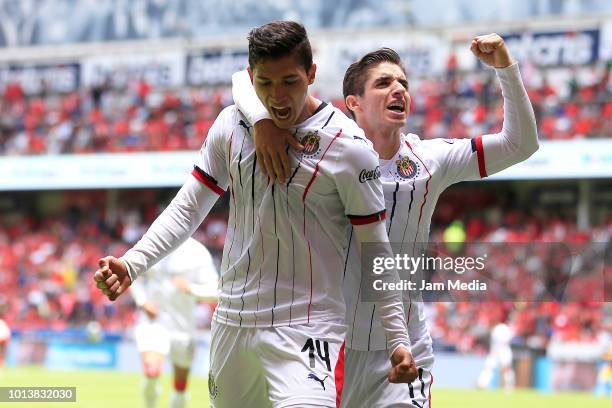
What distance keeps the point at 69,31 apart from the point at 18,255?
23.7 feet

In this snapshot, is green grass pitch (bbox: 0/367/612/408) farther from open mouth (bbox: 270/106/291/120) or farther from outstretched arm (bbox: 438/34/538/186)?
open mouth (bbox: 270/106/291/120)

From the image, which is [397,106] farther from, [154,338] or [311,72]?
[154,338]

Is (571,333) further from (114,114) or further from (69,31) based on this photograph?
(69,31)

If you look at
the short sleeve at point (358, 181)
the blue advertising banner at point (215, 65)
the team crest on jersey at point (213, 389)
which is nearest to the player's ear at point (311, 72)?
the short sleeve at point (358, 181)

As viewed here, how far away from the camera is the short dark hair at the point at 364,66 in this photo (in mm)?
4512

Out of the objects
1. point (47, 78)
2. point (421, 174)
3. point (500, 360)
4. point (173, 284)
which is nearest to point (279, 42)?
point (421, 174)

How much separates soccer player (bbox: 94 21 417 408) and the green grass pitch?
714 centimetres

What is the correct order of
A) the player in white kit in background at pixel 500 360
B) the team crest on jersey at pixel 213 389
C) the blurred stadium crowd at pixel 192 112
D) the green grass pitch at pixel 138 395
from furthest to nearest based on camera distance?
the blurred stadium crowd at pixel 192 112
the player in white kit in background at pixel 500 360
the green grass pitch at pixel 138 395
the team crest on jersey at pixel 213 389

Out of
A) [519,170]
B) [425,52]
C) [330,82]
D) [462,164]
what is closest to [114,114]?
[330,82]

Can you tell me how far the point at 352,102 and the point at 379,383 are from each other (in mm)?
1242

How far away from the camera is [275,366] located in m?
3.60

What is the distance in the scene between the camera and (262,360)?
3645mm

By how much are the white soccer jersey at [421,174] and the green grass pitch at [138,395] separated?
6.89 metres

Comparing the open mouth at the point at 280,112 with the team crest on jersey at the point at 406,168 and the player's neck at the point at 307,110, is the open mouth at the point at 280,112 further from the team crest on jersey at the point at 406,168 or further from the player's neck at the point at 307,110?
the team crest on jersey at the point at 406,168
